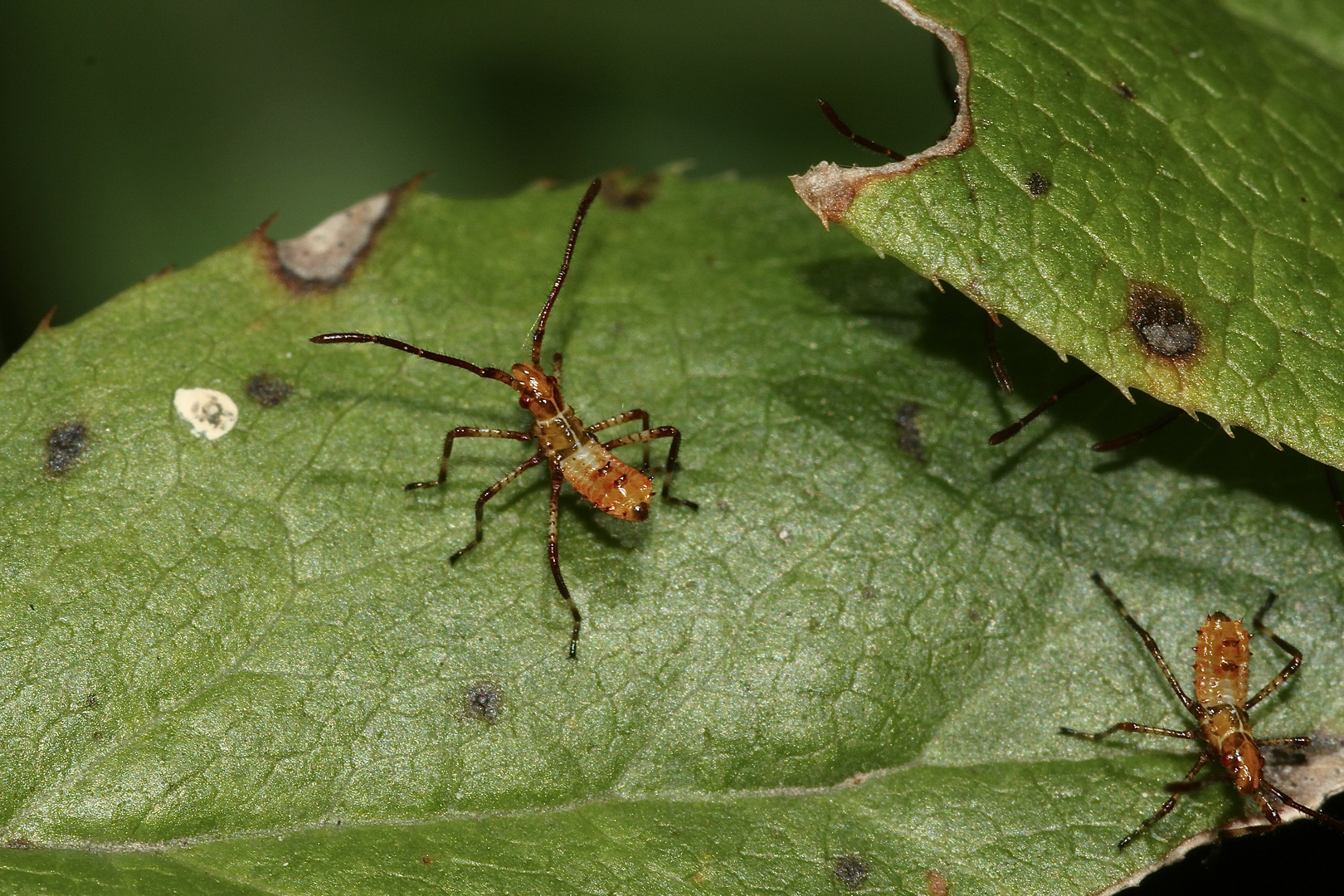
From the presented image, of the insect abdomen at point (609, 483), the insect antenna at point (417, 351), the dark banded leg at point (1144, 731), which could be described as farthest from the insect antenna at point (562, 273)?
the dark banded leg at point (1144, 731)

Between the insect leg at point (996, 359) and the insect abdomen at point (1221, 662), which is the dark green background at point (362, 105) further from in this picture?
the insect abdomen at point (1221, 662)

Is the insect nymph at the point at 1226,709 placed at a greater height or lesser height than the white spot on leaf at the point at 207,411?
lesser

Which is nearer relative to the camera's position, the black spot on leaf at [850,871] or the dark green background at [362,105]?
the black spot on leaf at [850,871]

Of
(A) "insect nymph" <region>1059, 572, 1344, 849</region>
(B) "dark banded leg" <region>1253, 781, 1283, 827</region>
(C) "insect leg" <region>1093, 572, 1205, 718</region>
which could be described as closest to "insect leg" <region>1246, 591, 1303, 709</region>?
(A) "insect nymph" <region>1059, 572, 1344, 849</region>

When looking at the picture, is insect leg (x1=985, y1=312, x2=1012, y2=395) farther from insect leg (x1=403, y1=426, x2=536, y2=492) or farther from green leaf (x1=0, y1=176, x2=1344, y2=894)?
insect leg (x1=403, y1=426, x2=536, y2=492)

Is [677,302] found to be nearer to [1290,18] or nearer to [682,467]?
[682,467]

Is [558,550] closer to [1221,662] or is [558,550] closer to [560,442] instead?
[560,442]

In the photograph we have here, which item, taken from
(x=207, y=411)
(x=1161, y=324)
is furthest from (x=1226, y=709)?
(x=207, y=411)
